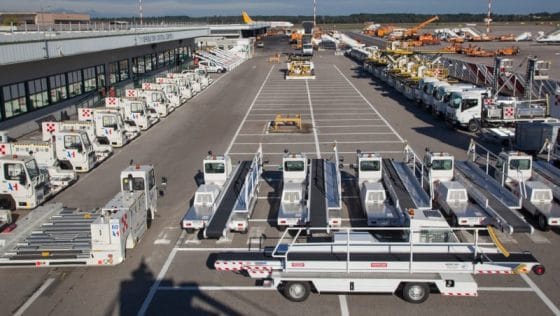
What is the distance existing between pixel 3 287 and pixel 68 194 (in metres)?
7.92

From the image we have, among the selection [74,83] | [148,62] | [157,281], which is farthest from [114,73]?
[157,281]

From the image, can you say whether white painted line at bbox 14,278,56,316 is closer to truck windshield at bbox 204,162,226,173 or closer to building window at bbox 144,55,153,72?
truck windshield at bbox 204,162,226,173

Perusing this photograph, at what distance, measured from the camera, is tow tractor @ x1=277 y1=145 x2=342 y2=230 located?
15.9 meters

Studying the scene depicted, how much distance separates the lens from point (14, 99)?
29203mm

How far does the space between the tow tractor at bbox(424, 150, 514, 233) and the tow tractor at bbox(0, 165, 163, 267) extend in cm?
945

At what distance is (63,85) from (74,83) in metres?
1.82

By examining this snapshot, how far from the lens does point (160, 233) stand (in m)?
16.6

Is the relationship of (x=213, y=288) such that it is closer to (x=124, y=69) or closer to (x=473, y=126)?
(x=473, y=126)

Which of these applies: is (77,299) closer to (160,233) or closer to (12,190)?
(160,233)

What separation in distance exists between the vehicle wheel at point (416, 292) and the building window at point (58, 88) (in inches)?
1111

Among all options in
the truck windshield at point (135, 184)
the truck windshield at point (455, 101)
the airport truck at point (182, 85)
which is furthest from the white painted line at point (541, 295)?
the airport truck at point (182, 85)

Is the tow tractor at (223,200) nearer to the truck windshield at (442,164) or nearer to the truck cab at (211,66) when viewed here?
the truck windshield at (442,164)

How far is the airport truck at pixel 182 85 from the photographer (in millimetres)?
43500

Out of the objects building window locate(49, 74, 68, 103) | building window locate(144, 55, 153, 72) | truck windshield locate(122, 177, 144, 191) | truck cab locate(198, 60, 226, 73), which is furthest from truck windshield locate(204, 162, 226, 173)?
truck cab locate(198, 60, 226, 73)
